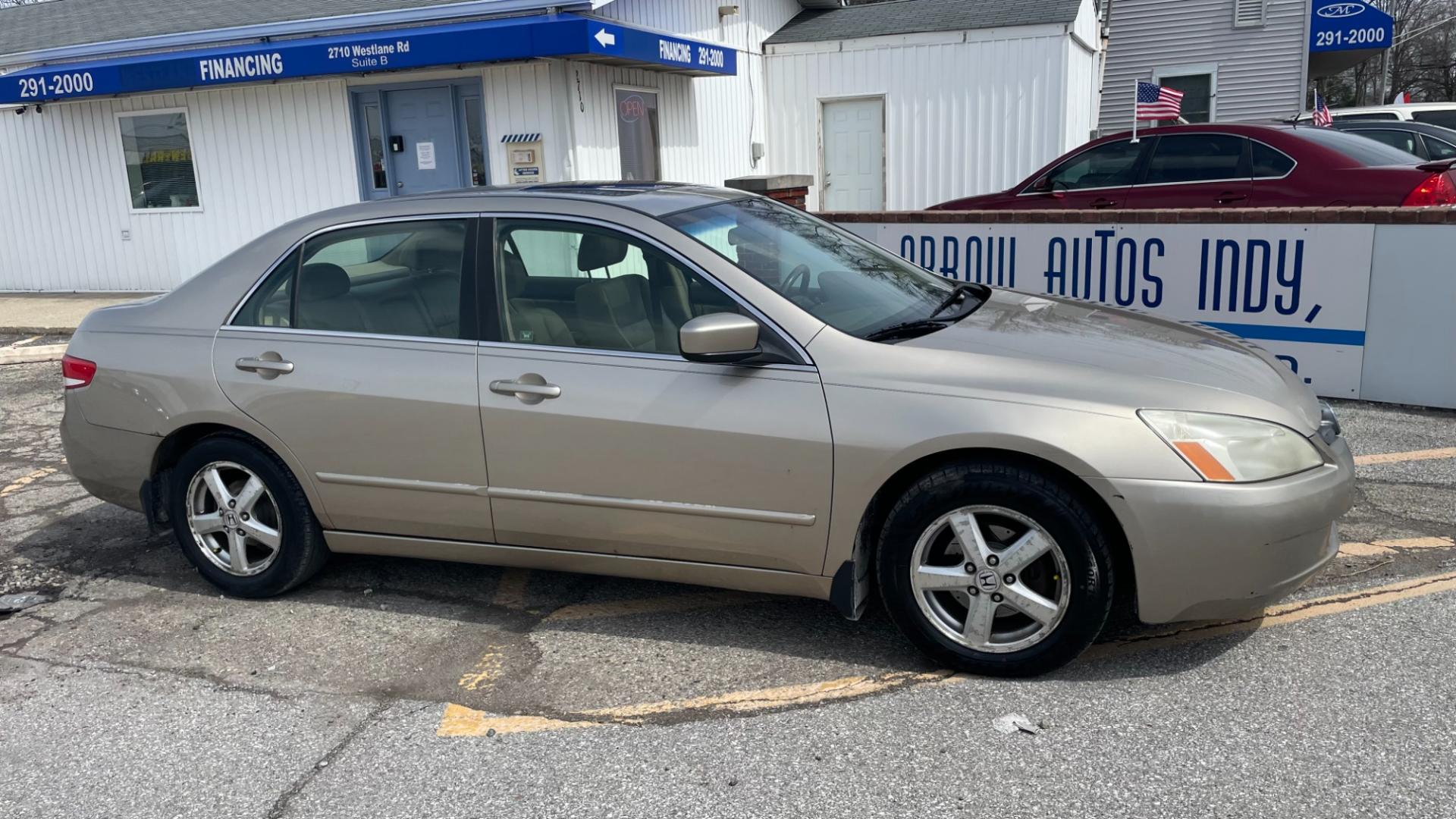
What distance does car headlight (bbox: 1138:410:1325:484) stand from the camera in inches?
134

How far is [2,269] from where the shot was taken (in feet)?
50.1

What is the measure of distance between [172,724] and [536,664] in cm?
118

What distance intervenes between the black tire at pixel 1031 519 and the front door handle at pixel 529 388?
1.26 meters

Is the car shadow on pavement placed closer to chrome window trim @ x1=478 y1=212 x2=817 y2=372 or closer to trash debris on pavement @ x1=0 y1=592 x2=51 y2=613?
trash debris on pavement @ x1=0 y1=592 x2=51 y2=613

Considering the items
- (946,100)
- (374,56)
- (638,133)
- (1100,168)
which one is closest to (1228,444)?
(1100,168)

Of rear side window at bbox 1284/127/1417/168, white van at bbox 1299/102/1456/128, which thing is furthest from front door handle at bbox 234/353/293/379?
white van at bbox 1299/102/1456/128

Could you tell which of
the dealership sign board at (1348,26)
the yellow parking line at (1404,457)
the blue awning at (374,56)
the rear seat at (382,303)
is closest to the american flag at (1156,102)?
the blue awning at (374,56)

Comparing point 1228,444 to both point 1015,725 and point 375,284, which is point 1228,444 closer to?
point 1015,725

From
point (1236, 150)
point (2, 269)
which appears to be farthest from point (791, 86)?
point (2, 269)

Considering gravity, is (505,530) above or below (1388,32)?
below

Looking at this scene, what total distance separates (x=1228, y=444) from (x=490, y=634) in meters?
2.67

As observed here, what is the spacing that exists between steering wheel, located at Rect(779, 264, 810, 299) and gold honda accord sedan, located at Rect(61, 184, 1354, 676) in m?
0.02

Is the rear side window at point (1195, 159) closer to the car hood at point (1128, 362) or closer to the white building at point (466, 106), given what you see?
the white building at point (466, 106)

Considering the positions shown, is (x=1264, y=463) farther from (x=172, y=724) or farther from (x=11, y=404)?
(x=11, y=404)
